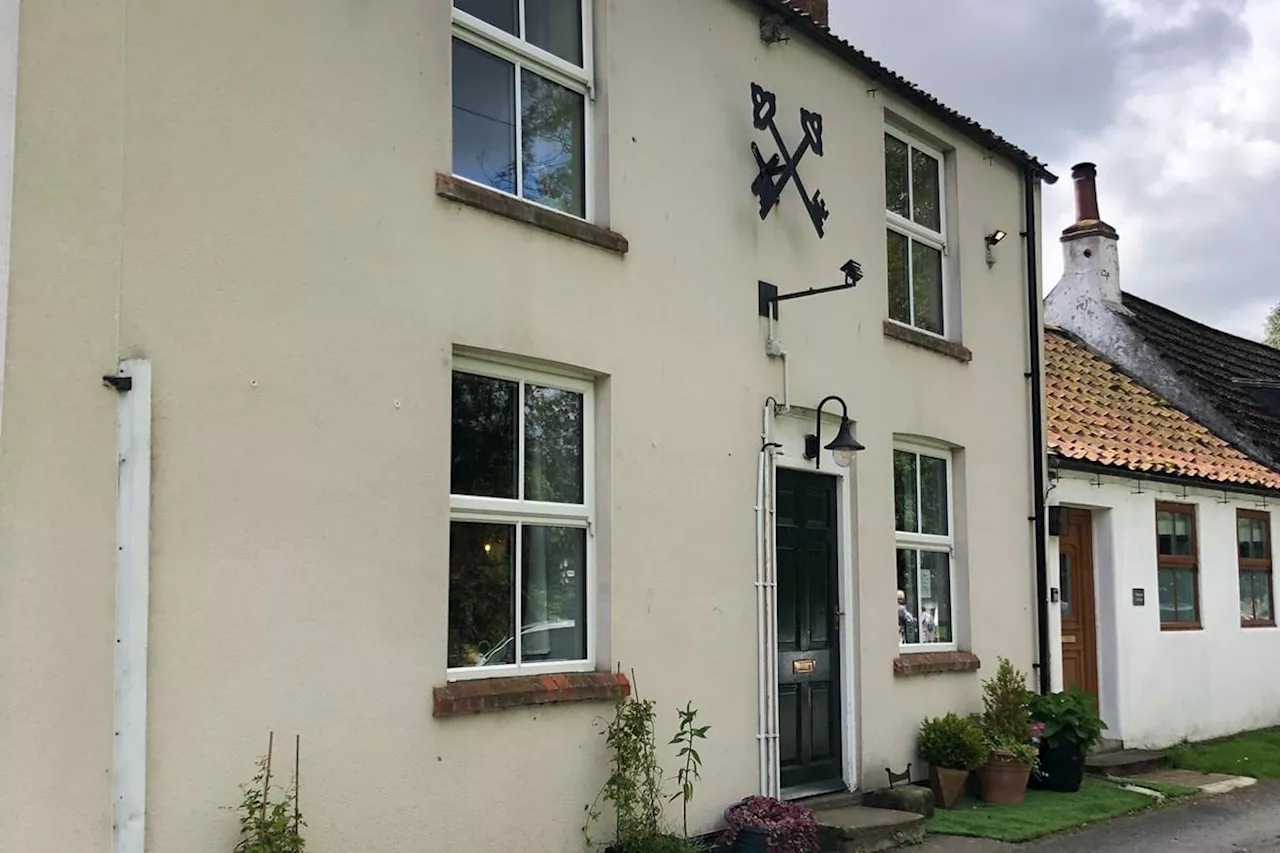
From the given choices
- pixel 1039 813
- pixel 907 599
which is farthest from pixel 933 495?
pixel 1039 813

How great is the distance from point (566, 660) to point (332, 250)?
2774 millimetres

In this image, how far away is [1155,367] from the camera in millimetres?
17484

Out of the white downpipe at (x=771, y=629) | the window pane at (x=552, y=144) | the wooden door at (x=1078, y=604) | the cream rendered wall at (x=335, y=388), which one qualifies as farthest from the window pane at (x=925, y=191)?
the window pane at (x=552, y=144)

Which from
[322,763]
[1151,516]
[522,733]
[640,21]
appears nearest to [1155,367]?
[1151,516]

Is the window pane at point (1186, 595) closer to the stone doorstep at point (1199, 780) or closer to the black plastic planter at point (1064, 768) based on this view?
the stone doorstep at point (1199, 780)

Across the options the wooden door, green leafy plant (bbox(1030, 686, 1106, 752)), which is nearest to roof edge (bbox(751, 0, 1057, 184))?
the wooden door

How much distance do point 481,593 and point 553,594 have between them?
22.8 inches

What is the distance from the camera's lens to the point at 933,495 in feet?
37.5

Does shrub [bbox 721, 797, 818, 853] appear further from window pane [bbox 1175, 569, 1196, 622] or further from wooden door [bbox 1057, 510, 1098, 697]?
window pane [bbox 1175, 569, 1196, 622]

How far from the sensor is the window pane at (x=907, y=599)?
10859 mm

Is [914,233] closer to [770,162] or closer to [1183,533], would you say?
[770,162]

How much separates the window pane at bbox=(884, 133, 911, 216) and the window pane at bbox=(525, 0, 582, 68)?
13.2ft

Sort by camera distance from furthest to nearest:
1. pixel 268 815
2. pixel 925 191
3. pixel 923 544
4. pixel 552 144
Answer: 1. pixel 925 191
2. pixel 923 544
3. pixel 552 144
4. pixel 268 815

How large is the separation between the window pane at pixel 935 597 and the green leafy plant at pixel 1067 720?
1.02 m
